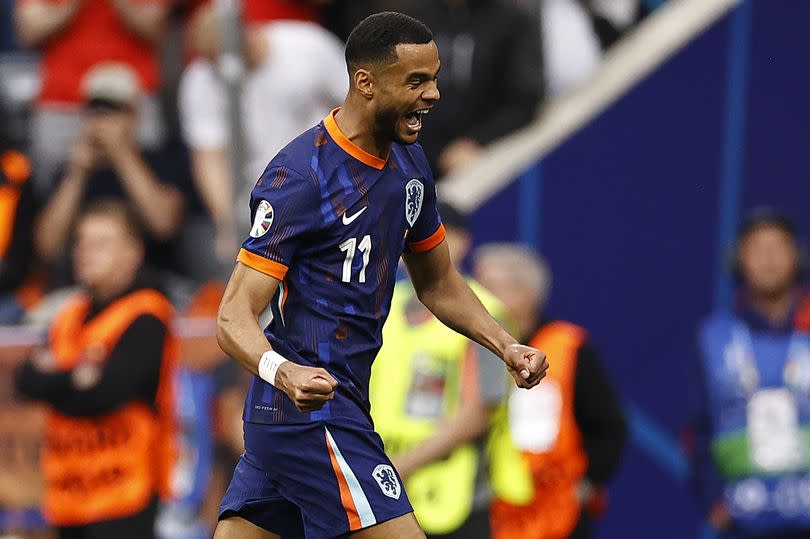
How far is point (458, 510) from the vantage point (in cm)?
692

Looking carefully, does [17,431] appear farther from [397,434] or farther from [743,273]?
[743,273]

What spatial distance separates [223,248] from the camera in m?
9.07

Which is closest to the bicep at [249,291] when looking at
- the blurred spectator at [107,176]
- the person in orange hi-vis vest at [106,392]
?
the person in orange hi-vis vest at [106,392]

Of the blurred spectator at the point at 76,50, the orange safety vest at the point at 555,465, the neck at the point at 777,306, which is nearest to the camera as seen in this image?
the orange safety vest at the point at 555,465

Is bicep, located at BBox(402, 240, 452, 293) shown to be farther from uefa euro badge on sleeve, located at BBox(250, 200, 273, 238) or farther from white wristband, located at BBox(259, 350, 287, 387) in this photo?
white wristband, located at BBox(259, 350, 287, 387)

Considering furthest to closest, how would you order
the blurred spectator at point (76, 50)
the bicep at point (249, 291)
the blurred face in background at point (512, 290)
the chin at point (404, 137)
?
the blurred spectator at point (76, 50), the blurred face in background at point (512, 290), the chin at point (404, 137), the bicep at point (249, 291)

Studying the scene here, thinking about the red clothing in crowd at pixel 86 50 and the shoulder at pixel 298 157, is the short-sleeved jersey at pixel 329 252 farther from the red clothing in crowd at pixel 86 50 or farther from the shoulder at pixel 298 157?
the red clothing in crowd at pixel 86 50

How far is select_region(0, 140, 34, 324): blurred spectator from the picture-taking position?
9.05 m

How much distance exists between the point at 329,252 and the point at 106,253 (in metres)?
3.43

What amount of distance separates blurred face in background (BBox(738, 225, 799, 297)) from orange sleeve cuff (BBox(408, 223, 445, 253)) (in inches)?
154

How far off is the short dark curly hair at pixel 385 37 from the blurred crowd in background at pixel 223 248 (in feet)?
7.75

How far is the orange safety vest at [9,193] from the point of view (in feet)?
29.8

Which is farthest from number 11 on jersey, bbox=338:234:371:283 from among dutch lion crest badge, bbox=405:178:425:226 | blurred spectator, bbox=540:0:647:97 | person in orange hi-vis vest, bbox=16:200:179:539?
blurred spectator, bbox=540:0:647:97

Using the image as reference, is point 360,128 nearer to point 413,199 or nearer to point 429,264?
point 413,199
